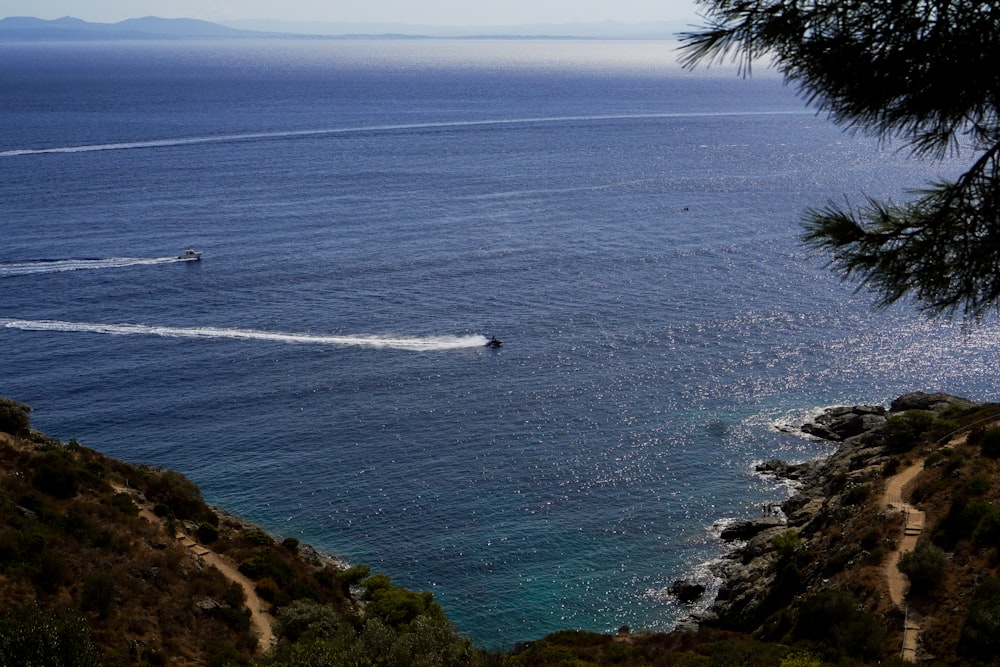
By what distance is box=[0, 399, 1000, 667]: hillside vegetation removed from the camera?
2667 centimetres

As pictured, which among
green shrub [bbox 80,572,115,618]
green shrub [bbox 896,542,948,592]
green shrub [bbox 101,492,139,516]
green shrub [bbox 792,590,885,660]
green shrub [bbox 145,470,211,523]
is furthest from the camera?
green shrub [bbox 145,470,211,523]

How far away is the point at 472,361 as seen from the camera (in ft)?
240

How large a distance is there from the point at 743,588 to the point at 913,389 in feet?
108

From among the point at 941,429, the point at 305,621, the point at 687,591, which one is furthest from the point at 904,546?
the point at 305,621

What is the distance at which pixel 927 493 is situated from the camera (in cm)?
3838

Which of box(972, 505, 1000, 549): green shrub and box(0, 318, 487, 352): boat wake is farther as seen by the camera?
box(0, 318, 487, 352): boat wake

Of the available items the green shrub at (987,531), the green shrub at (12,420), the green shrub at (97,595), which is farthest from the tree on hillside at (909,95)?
the green shrub at (12,420)

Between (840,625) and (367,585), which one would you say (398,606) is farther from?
(840,625)

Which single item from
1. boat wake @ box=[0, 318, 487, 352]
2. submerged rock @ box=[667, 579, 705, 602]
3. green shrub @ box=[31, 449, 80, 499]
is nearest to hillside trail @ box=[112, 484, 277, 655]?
green shrub @ box=[31, 449, 80, 499]

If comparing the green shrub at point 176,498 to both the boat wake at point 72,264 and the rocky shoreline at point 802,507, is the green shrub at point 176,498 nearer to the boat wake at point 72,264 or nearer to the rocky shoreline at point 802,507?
the rocky shoreline at point 802,507

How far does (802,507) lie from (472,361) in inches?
1224

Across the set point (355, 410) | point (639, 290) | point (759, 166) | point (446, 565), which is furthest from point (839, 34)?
point (759, 166)

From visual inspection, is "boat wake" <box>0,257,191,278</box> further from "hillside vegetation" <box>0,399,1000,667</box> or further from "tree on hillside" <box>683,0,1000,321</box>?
"tree on hillside" <box>683,0,1000,321</box>

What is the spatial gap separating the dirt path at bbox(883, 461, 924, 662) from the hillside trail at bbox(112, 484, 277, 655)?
22086 mm
